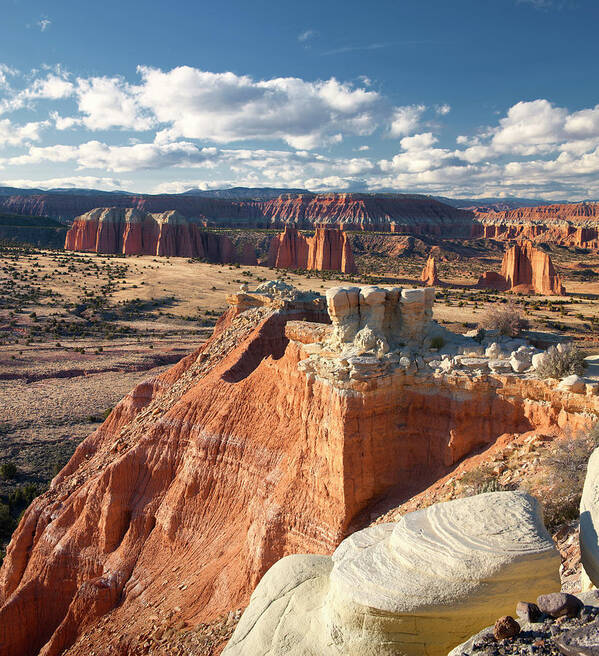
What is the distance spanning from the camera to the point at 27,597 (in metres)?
16.0

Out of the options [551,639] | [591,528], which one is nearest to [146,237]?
[591,528]

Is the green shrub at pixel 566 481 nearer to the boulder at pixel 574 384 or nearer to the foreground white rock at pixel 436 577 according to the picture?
the boulder at pixel 574 384

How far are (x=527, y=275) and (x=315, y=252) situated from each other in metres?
44.6

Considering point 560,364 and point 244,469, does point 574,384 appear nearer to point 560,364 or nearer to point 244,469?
point 560,364

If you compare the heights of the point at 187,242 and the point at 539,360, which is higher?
the point at 187,242

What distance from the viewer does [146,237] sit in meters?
123

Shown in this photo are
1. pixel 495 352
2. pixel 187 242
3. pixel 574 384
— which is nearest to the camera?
pixel 574 384

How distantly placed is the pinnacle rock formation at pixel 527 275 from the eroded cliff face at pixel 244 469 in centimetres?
6191

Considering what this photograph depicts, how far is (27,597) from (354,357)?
1312cm

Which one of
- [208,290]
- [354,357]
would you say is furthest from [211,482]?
[208,290]

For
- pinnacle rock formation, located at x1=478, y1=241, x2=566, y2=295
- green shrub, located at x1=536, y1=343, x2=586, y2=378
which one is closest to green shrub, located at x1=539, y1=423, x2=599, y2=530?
green shrub, located at x1=536, y1=343, x2=586, y2=378

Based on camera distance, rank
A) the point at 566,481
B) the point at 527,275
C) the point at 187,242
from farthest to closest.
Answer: the point at 187,242 → the point at 527,275 → the point at 566,481

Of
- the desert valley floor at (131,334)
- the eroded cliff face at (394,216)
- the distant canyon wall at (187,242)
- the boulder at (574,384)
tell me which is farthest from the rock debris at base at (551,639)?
the eroded cliff face at (394,216)

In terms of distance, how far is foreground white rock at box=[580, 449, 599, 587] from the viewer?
509 centimetres
